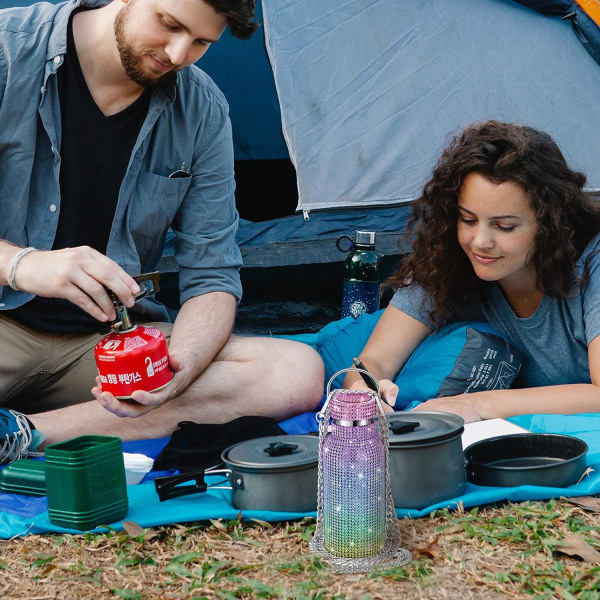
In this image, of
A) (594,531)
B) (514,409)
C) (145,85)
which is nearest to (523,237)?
(514,409)

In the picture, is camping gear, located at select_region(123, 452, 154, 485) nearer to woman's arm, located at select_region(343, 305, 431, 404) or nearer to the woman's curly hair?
woman's arm, located at select_region(343, 305, 431, 404)

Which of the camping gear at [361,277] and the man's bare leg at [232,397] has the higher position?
the camping gear at [361,277]

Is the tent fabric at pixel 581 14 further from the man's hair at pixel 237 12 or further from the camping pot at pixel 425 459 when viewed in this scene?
the camping pot at pixel 425 459

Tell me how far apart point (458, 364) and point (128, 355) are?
1006mm

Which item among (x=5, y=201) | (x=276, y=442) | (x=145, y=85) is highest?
(x=145, y=85)

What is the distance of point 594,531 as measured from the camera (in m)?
1.68

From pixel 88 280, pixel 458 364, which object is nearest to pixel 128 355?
pixel 88 280

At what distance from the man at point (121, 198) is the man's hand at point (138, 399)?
4 centimetres

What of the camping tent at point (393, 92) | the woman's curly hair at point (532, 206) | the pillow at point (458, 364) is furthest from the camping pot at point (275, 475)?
the camping tent at point (393, 92)

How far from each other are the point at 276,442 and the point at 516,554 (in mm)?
493

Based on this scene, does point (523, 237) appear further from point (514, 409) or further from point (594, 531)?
point (594, 531)

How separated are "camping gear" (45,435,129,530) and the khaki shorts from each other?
61cm

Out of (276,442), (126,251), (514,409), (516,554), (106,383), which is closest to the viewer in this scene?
(516,554)

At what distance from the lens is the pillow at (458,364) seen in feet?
8.11
